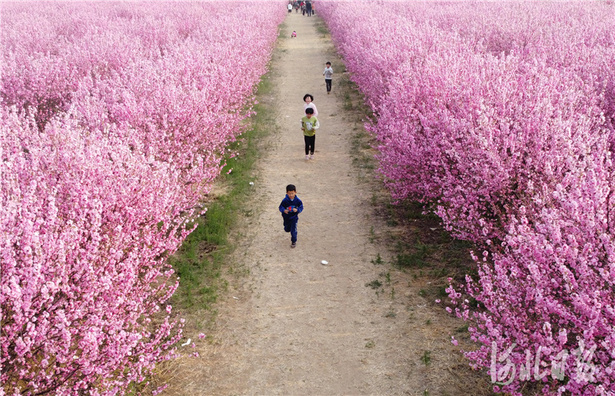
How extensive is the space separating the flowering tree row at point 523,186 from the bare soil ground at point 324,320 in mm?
707

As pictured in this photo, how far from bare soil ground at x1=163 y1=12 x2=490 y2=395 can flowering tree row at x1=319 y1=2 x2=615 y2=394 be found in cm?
71

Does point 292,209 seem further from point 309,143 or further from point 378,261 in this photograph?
point 309,143

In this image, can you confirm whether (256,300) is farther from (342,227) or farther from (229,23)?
(229,23)

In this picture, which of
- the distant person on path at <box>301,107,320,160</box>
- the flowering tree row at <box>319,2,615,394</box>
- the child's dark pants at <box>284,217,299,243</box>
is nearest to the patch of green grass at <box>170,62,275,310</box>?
the child's dark pants at <box>284,217,299,243</box>

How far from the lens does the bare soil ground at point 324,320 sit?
5281mm

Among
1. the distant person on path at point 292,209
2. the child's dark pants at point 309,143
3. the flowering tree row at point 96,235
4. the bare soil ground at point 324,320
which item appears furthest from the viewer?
the child's dark pants at point 309,143

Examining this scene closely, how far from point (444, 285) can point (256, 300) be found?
2.86 m

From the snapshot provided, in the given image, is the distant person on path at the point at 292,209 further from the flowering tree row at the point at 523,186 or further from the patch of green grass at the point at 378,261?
the flowering tree row at the point at 523,186

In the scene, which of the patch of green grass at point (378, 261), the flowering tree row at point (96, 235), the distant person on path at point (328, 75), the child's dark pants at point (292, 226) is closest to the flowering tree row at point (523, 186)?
the patch of green grass at point (378, 261)

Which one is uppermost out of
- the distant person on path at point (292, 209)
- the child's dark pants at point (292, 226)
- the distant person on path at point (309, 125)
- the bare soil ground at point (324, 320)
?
the distant person on path at point (309, 125)

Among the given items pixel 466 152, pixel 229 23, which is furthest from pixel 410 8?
pixel 466 152

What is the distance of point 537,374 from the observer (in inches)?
153

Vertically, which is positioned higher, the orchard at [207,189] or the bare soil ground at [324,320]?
the orchard at [207,189]

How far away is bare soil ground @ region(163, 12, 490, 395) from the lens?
5.28m
